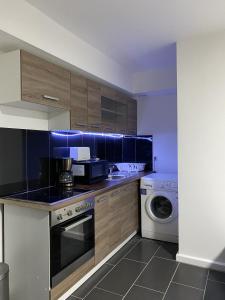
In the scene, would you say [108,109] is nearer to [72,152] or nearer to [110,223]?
[72,152]

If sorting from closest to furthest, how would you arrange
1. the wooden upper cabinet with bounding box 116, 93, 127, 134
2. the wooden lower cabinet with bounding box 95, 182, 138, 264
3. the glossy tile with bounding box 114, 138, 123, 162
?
the wooden lower cabinet with bounding box 95, 182, 138, 264 → the wooden upper cabinet with bounding box 116, 93, 127, 134 → the glossy tile with bounding box 114, 138, 123, 162

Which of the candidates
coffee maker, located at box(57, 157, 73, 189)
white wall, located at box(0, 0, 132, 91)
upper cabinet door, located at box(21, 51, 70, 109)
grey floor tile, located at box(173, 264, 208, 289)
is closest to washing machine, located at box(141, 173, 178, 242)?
grey floor tile, located at box(173, 264, 208, 289)

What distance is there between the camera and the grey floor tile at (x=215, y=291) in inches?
79.4

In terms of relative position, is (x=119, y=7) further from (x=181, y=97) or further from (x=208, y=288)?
(x=208, y=288)

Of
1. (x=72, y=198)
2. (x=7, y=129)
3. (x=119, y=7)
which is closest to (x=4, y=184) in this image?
(x=7, y=129)

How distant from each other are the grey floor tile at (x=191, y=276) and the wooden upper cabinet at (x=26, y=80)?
2056mm

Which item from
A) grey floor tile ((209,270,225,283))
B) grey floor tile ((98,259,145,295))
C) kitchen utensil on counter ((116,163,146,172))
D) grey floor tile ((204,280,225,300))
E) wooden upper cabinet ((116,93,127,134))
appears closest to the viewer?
grey floor tile ((204,280,225,300))

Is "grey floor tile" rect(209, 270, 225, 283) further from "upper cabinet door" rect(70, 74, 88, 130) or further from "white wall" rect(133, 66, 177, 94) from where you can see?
"white wall" rect(133, 66, 177, 94)

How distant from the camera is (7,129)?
2125 millimetres

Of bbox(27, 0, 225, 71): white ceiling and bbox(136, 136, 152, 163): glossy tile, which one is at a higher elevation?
bbox(27, 0, 225, 71): white ceiling

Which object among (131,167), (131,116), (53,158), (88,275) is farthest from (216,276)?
(131,116)

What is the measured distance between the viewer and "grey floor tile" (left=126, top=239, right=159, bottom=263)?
8.95 feet

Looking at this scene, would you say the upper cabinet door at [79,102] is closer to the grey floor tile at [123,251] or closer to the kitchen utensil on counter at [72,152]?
the kitchen utensil on counter at [72,152]

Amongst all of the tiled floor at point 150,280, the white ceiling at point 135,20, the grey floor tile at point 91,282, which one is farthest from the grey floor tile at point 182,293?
the white ceiling at point 135,20
